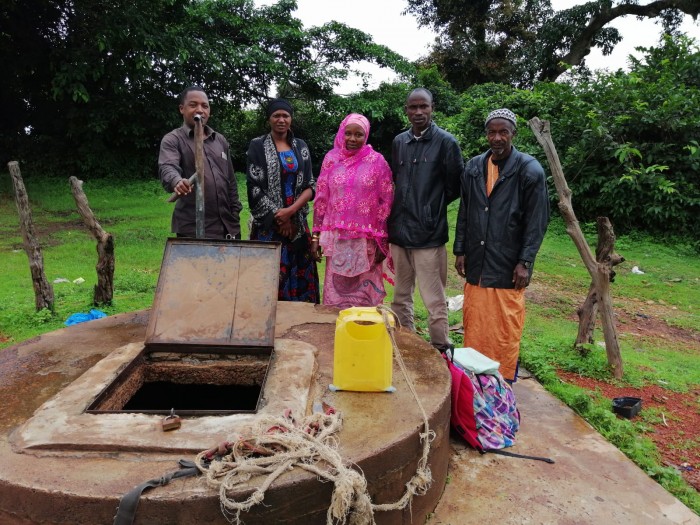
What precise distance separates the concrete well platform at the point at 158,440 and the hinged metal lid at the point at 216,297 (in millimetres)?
162

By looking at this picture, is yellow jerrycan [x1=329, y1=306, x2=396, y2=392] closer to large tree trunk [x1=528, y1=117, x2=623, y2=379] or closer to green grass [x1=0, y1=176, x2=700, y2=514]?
green grass [x1=0, y1=176, x2=700, y2=514]

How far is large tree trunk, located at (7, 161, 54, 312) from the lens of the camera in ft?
16.0

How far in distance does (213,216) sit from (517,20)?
17448 mm

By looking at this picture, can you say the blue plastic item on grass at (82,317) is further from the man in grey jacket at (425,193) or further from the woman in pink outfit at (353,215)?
the man in grey jacket at (425,193)

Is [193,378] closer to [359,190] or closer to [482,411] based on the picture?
[482,411]

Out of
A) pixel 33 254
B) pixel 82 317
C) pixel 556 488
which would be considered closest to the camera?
pixel 556 488

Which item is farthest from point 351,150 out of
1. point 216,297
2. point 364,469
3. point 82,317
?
point 82,317

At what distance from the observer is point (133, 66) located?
1138 cm

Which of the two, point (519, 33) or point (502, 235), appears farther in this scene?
point (519, 33)

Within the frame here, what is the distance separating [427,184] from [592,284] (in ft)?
5.35

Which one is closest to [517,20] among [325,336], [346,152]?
[346,152]

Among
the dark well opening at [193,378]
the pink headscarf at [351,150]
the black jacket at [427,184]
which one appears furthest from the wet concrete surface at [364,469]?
the pink headscarf at [351,150]

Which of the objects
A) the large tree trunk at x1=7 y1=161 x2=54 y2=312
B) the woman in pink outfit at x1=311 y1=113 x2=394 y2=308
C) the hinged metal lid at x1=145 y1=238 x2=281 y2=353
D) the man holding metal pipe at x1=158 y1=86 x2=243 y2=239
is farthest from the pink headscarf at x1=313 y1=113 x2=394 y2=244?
the large tree trunk at x1=7 y1=161 x2=54 y2=312

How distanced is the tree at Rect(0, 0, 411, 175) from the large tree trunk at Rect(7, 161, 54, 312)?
598 cm
